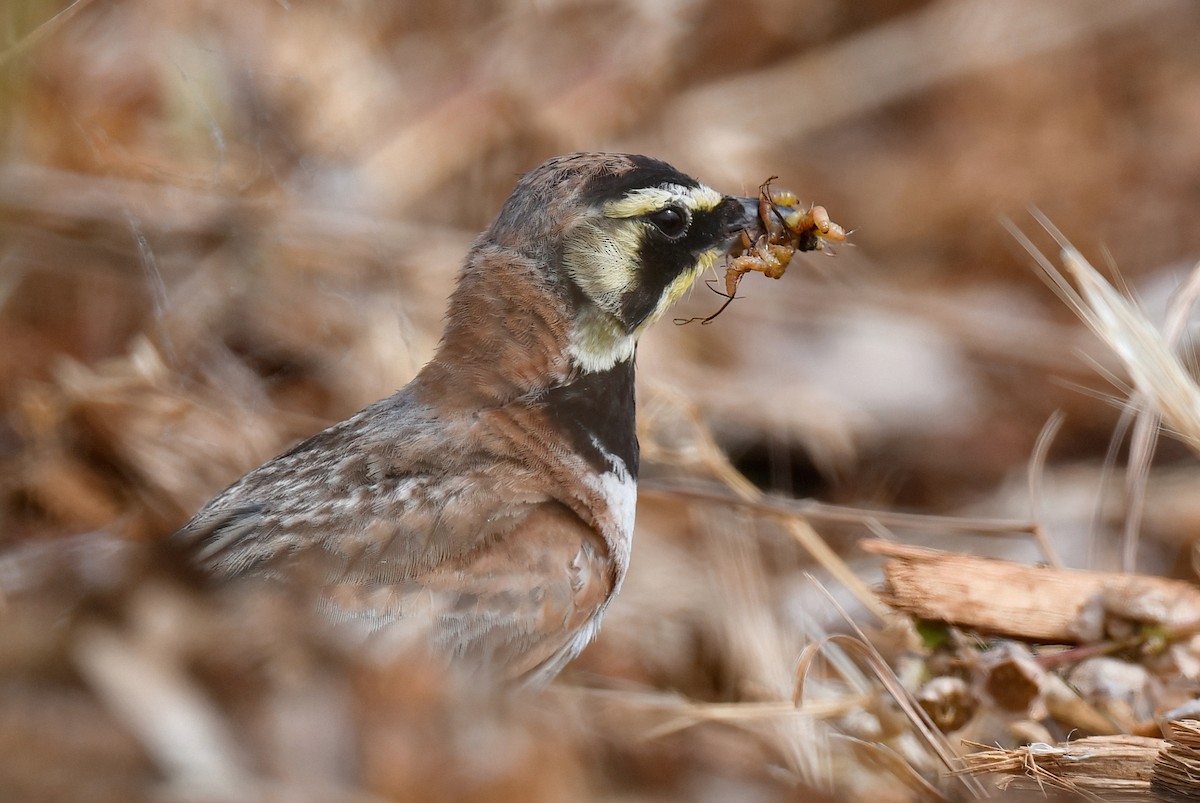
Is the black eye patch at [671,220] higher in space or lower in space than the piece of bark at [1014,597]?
higher

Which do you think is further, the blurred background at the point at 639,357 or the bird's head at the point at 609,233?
the bird's head at the point at 609,233

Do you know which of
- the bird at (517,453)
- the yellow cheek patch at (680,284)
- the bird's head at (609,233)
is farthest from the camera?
the yellow cheek patch at (680,284)

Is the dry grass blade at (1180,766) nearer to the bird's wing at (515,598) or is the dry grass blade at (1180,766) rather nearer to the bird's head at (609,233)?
the bird's wing at (515,598)

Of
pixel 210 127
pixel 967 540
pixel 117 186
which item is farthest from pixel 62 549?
pixel 967 540

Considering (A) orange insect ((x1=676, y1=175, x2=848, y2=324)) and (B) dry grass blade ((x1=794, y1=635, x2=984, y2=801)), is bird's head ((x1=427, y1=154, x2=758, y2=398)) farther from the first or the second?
(B) dry grass blade ((x1=794, y1=635, x2=984, y2=801))

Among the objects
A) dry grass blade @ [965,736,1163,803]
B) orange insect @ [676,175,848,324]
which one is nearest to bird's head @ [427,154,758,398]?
orange insect @ [676,175,848,324]

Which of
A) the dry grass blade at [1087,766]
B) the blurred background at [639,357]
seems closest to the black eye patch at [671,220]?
the blurred background at [639,357]
